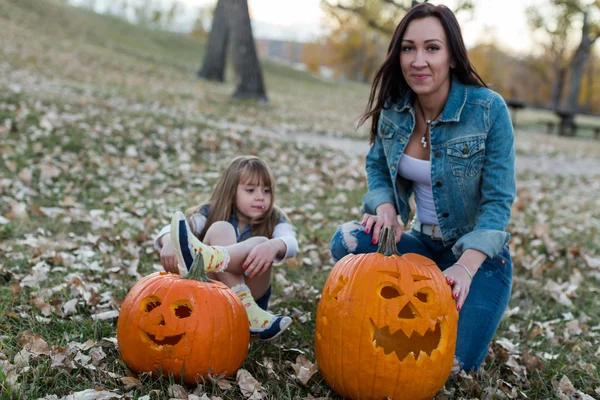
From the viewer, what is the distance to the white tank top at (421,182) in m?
3.14

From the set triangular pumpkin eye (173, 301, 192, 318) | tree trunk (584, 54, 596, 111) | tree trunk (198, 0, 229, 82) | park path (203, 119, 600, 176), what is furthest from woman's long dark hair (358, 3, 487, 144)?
tree trunk (584, 54, 596, 111)

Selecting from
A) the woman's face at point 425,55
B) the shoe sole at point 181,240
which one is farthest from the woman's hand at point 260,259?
the woman's face at point 425,55

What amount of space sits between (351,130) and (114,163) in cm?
742

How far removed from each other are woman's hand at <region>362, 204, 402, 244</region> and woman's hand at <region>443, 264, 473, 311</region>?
0.43 metres

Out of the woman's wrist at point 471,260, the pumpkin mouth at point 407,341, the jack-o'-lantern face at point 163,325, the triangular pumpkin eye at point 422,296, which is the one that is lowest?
the jack-o'-lantern face at point 163,325

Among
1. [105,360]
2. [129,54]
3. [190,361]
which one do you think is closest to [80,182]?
[105,360]

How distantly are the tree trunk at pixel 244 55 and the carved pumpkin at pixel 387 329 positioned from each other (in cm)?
1214

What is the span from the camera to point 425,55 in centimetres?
282

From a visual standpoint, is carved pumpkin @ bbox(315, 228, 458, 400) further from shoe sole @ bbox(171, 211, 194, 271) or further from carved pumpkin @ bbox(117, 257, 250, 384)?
shoe sole @ bbox(171, 211, 194, 271)

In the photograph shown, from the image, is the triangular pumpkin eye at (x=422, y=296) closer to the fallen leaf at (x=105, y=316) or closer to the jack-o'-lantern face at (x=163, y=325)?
the jack-o'-lantern face at (x=163, y=325)

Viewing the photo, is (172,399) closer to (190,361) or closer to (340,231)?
(190,361)

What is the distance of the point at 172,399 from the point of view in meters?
2.23

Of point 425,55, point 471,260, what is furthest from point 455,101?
point 471,260

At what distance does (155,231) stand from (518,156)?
1038 cm
